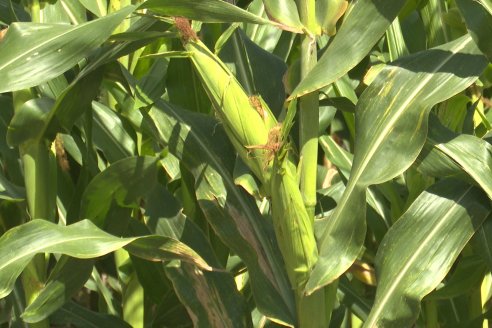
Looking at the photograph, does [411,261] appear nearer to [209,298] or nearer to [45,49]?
[209,298]

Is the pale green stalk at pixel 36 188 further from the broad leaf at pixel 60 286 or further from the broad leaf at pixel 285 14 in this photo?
the broad leaf at pixel 285 14

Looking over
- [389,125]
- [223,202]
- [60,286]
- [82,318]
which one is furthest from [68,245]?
[389,125]

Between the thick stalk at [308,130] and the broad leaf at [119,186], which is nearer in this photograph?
the thick stalk at [308,130]

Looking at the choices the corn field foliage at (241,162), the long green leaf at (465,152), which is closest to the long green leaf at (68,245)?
the corn field foliage at (241,162)

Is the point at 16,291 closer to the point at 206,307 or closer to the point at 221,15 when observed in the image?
the point at 206,307

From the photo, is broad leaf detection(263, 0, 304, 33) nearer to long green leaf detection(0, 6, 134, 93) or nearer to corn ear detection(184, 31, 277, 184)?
corn ear detection(184, 31, 277, 184)

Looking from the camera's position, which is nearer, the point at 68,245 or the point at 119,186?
the point at 68,245
